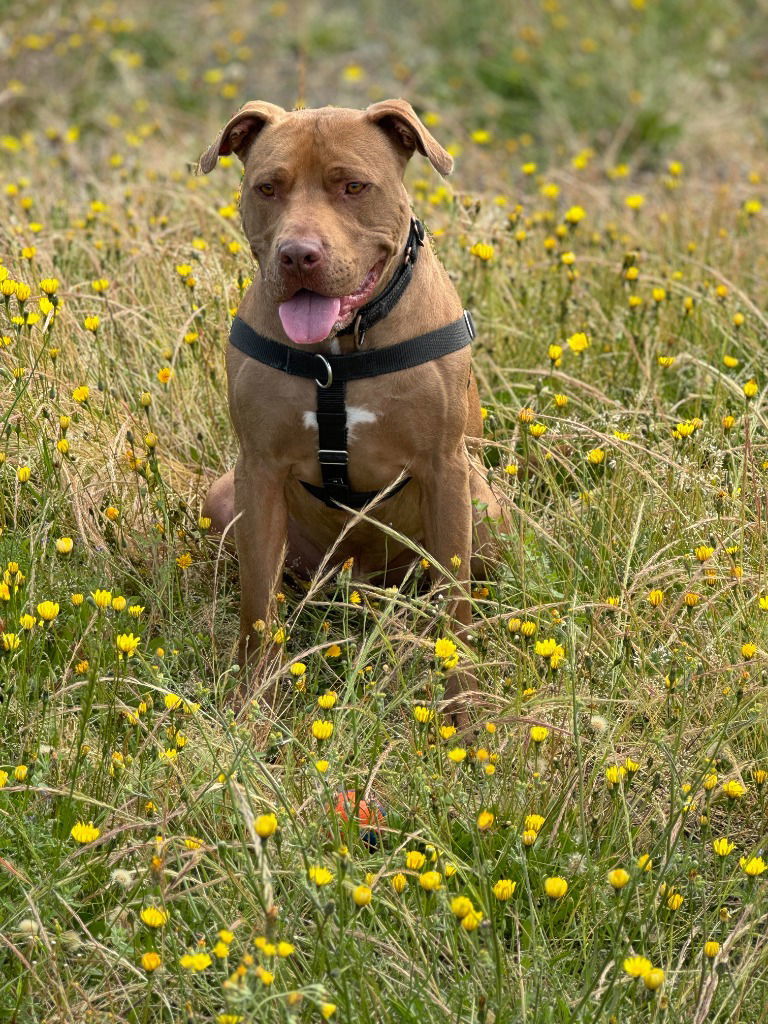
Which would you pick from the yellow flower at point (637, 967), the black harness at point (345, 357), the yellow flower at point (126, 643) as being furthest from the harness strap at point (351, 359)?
the yellow flower at point (637, 967)

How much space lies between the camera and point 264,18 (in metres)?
10.7

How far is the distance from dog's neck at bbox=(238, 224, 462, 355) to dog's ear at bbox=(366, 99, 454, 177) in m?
0.20

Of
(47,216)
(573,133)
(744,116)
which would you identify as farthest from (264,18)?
(47,216)

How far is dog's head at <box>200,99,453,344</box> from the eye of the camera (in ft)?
11.3

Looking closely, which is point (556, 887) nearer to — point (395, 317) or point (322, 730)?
point (322, 730)

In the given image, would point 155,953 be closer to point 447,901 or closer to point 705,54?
point 447,901

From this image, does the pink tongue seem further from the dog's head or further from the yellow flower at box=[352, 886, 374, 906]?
the yellow flower at box=[352, 886, 374, 906]

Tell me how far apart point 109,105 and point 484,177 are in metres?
3.47

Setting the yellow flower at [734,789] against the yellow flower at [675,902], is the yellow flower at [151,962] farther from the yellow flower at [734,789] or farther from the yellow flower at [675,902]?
the yellow flower at [734,789]

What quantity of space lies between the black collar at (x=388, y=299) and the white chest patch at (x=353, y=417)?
0.58 feet

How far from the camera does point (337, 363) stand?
3.69m

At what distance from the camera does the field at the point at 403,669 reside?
8.59 ft

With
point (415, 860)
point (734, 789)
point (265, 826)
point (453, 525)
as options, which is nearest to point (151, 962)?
point (265, 826)

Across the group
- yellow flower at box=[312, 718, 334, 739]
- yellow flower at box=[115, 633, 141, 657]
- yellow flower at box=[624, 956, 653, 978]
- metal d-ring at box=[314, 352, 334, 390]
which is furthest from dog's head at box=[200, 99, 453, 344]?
yellow flower at box=[624, 956, 653, 978]
